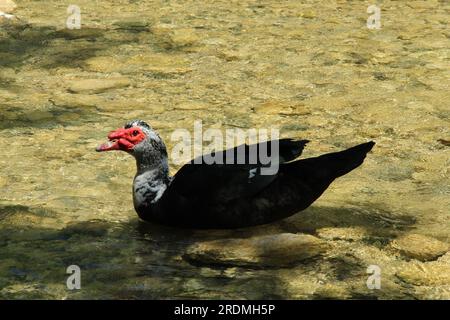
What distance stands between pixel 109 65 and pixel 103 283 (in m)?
4.55

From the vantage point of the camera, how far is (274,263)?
5562 mm

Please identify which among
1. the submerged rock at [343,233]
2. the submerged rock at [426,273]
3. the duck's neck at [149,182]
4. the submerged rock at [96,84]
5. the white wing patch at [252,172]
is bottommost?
the submerged rock at [426,273]

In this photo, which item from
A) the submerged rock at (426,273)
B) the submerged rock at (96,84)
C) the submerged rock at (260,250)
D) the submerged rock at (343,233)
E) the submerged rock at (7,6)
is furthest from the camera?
the submerged rock at (7,6)

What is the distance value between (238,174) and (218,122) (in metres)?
2.37

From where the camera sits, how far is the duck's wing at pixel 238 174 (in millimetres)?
5770

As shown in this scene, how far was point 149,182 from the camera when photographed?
6000 mm

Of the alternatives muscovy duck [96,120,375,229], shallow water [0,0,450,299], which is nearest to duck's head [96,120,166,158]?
muscovy duck [96,120,375,229]

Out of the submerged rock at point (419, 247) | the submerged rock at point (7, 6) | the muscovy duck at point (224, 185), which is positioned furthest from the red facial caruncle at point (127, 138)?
the submerged rock at point (7, 6)

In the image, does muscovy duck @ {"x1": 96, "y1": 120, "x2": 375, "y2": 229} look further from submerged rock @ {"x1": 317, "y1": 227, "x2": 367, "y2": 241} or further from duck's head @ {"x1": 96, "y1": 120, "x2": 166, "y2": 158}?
submerged rock @ {"x1": 317, "y1": 227, "x2": 367, "y2": 241}

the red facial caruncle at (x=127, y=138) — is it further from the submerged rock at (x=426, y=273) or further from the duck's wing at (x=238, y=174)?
the submerged rock at (x=426, y=273)

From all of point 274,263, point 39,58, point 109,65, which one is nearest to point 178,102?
point 109,65

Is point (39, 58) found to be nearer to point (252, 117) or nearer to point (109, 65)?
point (109, 65)

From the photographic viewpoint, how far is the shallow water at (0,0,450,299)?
545 cm

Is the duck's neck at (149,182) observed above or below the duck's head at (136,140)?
below
